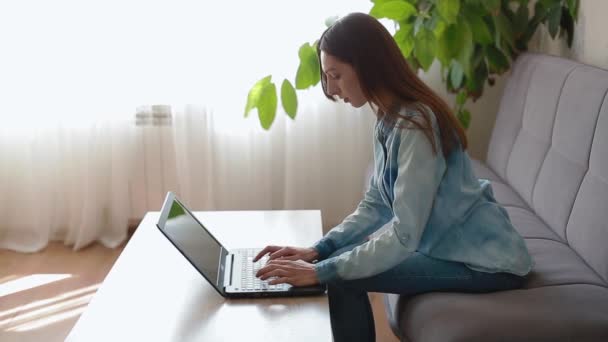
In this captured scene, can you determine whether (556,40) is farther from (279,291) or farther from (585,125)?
(279,291)

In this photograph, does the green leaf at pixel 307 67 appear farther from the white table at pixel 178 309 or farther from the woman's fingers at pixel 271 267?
the woman's fingers at pixel 271 267

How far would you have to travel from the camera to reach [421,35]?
2527mm

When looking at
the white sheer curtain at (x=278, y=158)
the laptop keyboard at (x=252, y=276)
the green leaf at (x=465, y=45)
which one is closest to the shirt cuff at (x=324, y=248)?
the laptop keyboard at (x=252, y=276)

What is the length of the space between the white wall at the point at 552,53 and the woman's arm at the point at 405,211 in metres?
1.01

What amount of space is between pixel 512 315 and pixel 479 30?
125 centimetres

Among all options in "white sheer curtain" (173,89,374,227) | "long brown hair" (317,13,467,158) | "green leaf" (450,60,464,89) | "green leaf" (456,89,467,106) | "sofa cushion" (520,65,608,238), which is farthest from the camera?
"white sheer curtain" (173,89,374,227)

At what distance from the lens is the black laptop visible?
1.71 metres

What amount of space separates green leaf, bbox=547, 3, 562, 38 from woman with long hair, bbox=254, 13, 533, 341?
103 centimetres

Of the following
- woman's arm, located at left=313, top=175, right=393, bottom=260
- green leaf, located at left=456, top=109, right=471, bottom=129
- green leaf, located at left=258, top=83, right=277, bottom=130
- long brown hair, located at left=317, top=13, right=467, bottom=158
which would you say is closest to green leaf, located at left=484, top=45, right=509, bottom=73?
green leaf, located at left=456, top=109, right=471, bottom=129

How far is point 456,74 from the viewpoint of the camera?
277cm

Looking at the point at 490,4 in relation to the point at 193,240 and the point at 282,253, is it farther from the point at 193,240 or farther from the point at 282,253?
the point at 193,240

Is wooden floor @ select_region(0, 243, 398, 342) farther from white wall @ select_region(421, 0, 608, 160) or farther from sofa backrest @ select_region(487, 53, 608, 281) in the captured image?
white wall @ select_region(421, 0, 608, 160)

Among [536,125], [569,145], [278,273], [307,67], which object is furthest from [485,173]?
[278,273]

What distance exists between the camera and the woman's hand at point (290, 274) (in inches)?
66.4
